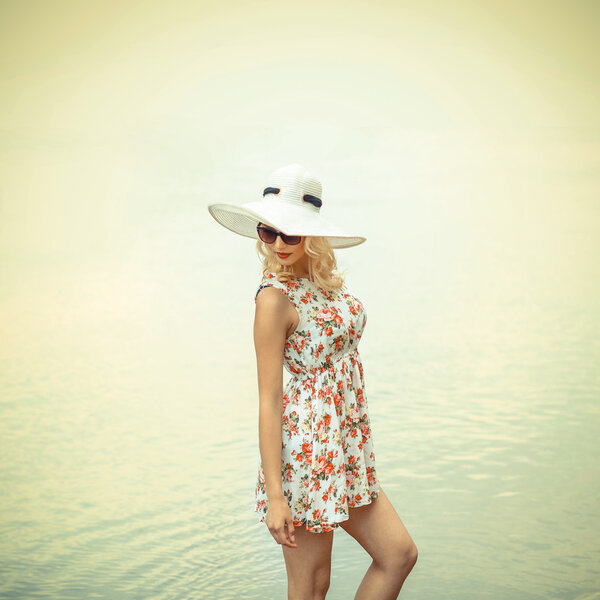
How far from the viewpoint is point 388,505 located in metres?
1.74

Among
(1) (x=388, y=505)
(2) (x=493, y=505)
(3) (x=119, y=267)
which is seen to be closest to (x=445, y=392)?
(2) (x=493, y=505)

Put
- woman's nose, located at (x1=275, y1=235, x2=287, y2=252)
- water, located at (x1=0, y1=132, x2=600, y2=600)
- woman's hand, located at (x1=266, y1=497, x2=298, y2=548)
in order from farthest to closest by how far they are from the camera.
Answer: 1. water, located at (x1=0, y1=132, x2=600, y2=600)
2. woman's nose, located at (x1=275, y1=235, x2=287, y2=252)
3. woman's hand, located at (x1=266, y1=497, x2=298, y2=548)

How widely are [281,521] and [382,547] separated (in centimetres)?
28

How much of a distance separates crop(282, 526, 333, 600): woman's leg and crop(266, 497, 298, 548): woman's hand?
8cm

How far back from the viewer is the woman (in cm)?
154

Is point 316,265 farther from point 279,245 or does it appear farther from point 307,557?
point 307,557

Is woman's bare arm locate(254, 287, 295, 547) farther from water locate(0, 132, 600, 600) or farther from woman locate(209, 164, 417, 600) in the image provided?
water locate(0, 132, 600, 600)

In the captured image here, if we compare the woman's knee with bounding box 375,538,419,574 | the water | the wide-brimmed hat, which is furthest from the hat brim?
the water

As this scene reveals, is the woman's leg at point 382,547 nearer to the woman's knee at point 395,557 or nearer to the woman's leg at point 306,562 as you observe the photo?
the woman's knee at point 395,557

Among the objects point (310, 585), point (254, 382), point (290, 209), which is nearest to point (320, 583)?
point (310, 585)

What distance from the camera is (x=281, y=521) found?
1515 mm

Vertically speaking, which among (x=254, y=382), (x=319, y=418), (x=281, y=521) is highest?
(x=254, y=382)

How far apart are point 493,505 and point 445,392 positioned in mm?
1893

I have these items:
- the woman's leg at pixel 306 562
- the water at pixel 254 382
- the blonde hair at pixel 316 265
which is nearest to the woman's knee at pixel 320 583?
the woman's leg at pixel 306 562
